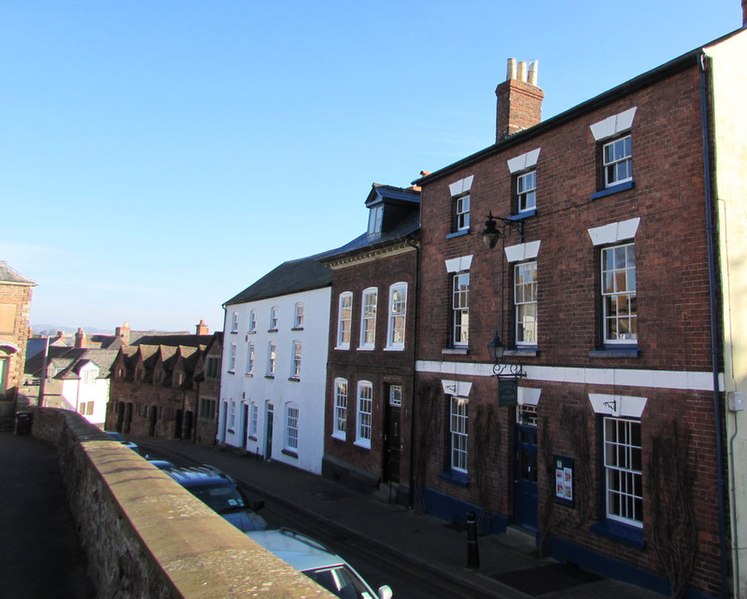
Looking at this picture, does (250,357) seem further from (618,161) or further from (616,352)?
(618,161)

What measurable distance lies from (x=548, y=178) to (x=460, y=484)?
26.5ft

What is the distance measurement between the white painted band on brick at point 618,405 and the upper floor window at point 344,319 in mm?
11501

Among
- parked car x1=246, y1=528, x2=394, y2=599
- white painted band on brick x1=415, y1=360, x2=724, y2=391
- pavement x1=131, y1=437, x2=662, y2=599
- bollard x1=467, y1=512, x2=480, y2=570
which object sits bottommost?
pavement x1=131, y1=437, x2=662, y2=599

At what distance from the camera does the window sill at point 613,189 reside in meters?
11.3

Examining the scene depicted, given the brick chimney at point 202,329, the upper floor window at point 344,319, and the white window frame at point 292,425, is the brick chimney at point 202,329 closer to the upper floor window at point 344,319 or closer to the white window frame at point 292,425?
the white window frame at point 292,425

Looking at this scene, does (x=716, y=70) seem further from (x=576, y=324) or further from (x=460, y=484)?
(x=460, y=484)

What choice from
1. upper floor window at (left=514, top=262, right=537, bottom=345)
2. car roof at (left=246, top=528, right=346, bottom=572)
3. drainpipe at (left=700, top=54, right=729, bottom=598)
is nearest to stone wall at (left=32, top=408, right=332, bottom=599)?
car roof at (left=246, top=528, right=346, bottom=572)

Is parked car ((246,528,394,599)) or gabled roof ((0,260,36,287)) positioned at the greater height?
gabled roof ((0,260,36,287))

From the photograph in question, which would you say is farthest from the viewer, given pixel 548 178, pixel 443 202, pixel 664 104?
pixel 443 202

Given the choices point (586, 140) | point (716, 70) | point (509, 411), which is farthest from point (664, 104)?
point (509, 411)

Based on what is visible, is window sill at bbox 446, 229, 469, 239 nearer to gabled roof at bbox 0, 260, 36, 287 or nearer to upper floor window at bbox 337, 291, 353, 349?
upper floor window at bbox 337, 291, 353, 349

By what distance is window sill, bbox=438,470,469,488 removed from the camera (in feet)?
48.5

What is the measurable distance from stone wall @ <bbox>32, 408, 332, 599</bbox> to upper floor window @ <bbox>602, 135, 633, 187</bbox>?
10.2 metres

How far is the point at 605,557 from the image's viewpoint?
11.0 meters
